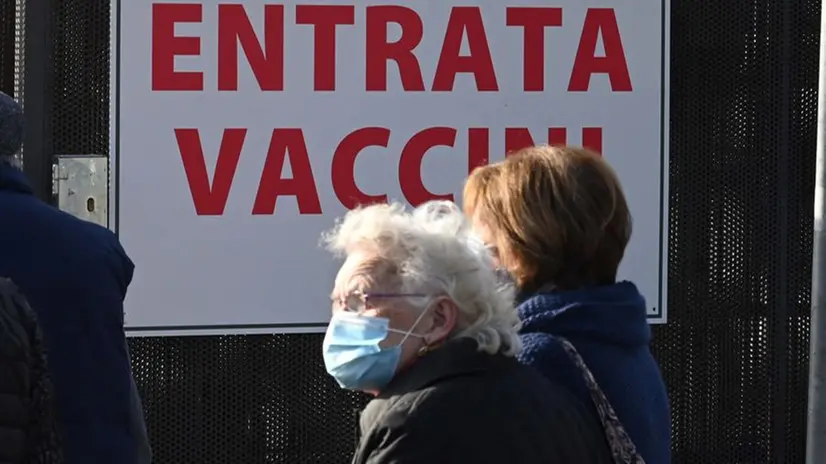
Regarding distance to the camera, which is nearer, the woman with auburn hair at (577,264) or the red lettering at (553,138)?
the woman with auburn hair at (577,264)

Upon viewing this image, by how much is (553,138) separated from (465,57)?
1.30 feet

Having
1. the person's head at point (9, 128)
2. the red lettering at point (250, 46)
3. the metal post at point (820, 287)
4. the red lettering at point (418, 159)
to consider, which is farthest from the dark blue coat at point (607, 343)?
the red lettering at point (250, 46)

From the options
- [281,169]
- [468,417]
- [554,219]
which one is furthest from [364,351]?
[281,169]

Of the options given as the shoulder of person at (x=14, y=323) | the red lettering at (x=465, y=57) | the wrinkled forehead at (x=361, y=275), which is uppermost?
the red lettering at (x=465, y=57)

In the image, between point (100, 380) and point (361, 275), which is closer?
A: point (361, 275)

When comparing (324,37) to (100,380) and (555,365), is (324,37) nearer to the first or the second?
(100,380)

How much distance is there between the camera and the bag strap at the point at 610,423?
2.13 m

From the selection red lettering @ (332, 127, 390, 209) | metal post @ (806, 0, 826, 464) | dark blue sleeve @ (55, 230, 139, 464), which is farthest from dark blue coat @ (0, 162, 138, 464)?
metal post @ (806, 0, 826, 464)

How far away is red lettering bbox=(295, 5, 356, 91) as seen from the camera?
4000 mm

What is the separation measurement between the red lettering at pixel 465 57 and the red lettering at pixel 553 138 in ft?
0.52

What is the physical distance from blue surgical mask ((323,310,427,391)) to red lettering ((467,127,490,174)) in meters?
2.05

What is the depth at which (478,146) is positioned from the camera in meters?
4.08

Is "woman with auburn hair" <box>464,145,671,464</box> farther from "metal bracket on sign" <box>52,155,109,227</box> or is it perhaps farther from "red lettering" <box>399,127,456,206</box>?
"metal bracket on sign" <box>52,155,109,227</box>

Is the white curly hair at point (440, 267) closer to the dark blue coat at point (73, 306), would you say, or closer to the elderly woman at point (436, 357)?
the elderly woman at point (436, 357)
